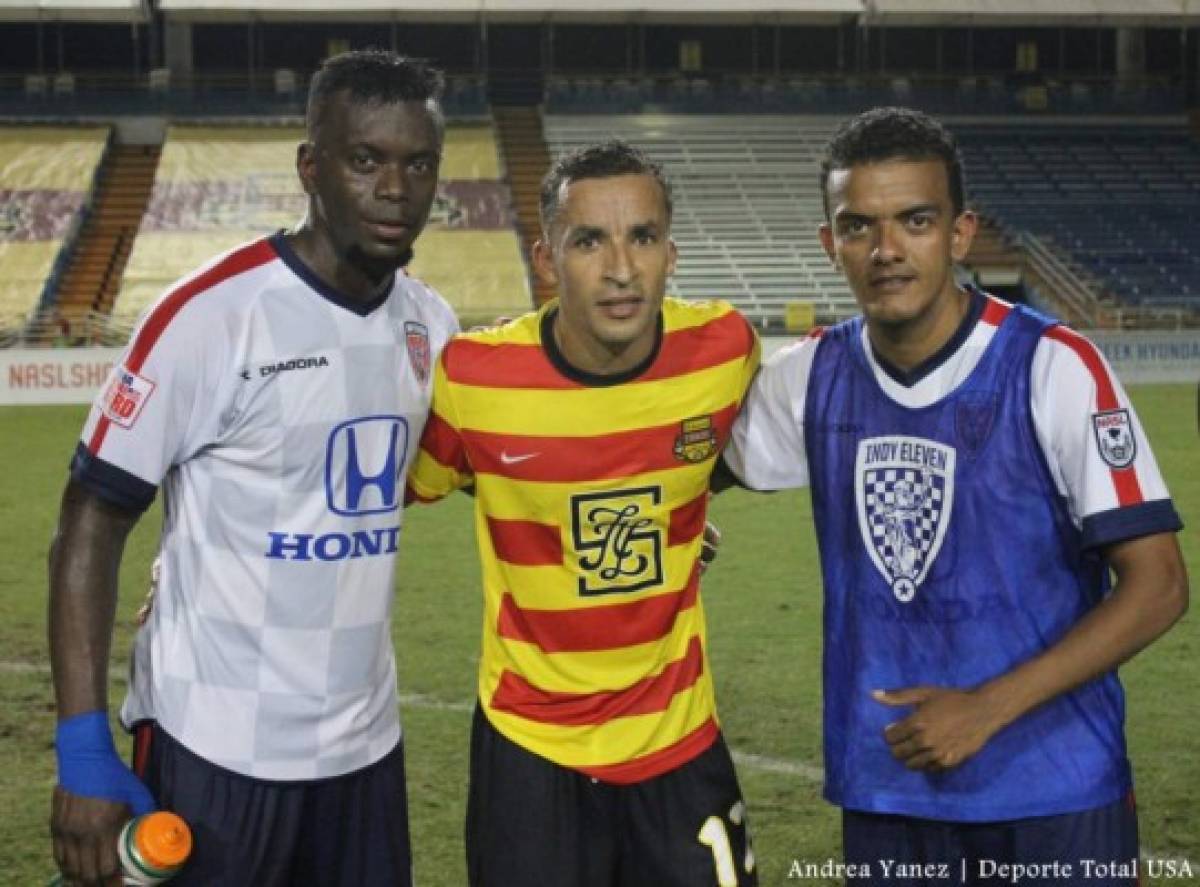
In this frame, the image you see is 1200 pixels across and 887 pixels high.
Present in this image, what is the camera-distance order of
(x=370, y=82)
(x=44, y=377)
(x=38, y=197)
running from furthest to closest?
(x=38, y=197), (x=44, y=377), (x=370, y=82)

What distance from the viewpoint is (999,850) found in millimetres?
2824

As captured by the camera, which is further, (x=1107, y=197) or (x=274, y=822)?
(x=1107, y=197)

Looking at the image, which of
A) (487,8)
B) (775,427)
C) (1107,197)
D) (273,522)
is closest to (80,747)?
(273,522)

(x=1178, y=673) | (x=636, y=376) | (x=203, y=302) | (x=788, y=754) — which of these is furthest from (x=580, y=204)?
(x=1178, y=673)

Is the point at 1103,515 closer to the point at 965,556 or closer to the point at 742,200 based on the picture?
the point at 965,556

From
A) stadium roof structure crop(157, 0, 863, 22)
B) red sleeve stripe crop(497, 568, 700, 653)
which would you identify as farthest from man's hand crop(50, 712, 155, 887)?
stadium roof structure crop(157, 0, 863, 22)

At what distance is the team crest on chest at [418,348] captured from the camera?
313cm

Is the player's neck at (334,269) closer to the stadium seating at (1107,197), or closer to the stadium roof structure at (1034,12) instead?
the stadium seating at (1107,197)

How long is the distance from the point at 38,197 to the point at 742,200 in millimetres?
11933

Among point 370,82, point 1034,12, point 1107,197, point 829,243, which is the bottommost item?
point 1107,197

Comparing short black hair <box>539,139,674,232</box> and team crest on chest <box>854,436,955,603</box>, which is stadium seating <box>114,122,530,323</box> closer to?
short black hair <box>539,139,674,232</box>

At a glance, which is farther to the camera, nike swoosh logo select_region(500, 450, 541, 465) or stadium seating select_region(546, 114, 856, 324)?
stadium seating select_region(546, 114, 856, 324)

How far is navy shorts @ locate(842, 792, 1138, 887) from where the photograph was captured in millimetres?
2754

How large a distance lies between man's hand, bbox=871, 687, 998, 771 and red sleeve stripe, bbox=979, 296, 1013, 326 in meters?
0.64
